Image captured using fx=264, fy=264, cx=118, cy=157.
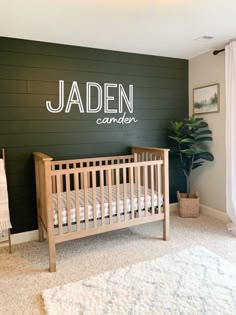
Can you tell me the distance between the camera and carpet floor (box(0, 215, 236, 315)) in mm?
2086

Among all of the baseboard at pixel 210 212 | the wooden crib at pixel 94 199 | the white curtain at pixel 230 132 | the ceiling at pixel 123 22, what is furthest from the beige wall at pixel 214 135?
the wooden crib at pixel 94 199

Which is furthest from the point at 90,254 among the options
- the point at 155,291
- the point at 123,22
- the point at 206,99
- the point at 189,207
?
the point at 206,99

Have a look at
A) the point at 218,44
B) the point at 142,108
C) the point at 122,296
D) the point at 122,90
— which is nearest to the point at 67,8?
the point at 122,90

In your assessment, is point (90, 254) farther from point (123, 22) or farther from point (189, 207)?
point (123, 22)

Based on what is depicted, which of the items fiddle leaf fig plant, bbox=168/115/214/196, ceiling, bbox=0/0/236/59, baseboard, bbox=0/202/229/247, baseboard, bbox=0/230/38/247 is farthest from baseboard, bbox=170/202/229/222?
ceiling, bbox=0/0/236/59

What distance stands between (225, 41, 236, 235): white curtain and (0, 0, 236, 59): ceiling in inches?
10.8

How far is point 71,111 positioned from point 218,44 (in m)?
2.00

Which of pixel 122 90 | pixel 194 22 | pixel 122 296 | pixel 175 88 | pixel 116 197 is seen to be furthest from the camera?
pixel 175 88

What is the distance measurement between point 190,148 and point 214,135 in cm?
37

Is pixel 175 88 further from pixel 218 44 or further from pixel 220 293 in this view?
pixel 220 293

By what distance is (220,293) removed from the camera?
1989mm

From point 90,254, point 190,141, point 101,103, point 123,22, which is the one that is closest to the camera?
point 123,22

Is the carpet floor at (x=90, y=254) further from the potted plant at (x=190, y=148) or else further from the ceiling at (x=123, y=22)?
the ceiling at (x=123, y=22)

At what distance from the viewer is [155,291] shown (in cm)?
203
